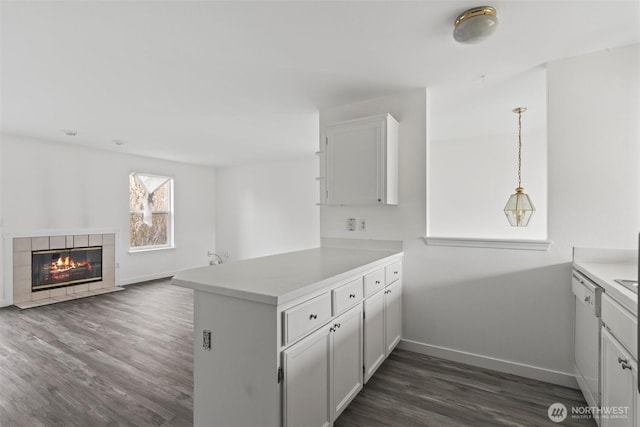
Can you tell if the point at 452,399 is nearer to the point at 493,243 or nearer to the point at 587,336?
the point at 587,336

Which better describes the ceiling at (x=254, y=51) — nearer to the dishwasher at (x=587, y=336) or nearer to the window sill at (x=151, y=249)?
the dishwasher at (x=587, y=336)

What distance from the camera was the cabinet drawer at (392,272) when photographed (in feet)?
7.89

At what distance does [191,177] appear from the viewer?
21.6 ft

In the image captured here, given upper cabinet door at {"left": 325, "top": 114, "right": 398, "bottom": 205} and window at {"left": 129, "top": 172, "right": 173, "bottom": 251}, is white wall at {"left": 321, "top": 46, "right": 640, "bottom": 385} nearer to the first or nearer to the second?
upper cabinet door at {"left": 325, "top": 114, "right": 398, "bottom": 205}

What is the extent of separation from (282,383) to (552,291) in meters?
2.12

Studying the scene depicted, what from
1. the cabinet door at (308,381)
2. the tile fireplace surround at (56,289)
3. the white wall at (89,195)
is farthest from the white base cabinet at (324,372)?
the white wall at (89,195)

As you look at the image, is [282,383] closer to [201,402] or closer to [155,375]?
[201,402]

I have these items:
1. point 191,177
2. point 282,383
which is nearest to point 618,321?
point 282,383

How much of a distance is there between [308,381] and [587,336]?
5.76 ft

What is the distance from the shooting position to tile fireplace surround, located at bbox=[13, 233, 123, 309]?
13.9 feet

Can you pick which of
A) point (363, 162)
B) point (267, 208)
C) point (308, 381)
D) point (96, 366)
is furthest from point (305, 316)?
point (267, 208)

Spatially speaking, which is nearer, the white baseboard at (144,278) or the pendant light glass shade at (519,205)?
the pendant light glass shade at (519,205)

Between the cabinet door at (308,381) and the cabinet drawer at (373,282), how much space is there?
523 mm

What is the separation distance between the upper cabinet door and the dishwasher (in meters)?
1.41
